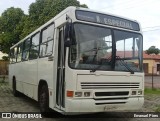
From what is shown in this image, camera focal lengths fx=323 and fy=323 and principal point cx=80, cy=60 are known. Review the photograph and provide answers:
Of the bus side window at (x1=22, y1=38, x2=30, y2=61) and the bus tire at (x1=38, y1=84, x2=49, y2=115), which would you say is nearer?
the bus tire at (x1=38, y1=84, x2=49, y2=115)

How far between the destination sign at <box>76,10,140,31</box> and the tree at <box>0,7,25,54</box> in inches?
1160

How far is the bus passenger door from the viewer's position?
8.88m

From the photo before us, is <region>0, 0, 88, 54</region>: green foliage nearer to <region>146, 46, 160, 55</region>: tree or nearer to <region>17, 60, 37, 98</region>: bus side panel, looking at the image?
<region>17, 60, 37, 98</region>: bus side panel

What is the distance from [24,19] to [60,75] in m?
26.8

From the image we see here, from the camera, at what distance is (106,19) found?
9227mm

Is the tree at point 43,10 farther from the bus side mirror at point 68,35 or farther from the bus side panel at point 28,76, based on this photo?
the bus side mirror at point 68,35

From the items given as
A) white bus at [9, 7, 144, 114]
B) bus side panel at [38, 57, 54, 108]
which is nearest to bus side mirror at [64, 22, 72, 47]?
white bus at [9, 7, 144, 114]

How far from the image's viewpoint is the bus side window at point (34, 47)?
1198 centimetres

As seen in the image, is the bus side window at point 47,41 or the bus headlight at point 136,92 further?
the bus side window at point 47,41

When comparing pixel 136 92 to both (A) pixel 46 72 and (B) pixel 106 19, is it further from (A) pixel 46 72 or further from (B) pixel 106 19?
(A) pixel 46 72

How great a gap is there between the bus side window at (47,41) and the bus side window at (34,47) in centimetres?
73

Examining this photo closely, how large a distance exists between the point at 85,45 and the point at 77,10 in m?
1.02

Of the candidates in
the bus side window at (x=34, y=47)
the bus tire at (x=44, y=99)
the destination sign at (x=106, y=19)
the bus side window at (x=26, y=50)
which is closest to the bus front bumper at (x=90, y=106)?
the bus tire at (x=44, y=99)

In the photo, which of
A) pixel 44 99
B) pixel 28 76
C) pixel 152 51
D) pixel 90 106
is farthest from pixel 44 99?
pixel 152 51
